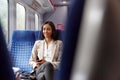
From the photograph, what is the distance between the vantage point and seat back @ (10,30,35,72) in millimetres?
2979

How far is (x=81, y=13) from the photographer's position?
9.6 inches

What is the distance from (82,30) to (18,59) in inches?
110

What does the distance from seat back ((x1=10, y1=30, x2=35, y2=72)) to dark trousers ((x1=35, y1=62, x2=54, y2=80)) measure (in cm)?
47

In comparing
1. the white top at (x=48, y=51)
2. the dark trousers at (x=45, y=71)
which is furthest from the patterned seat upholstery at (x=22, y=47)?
the dark trousers at (x=45, y=71)

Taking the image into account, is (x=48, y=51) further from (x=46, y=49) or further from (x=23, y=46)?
(x=23, y=46)

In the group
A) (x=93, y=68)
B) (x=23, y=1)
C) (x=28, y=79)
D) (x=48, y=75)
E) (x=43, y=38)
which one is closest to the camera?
(x=93, y=68)

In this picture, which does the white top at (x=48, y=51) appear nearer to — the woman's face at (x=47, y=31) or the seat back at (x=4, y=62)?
the woman's face at (x=47, y=31)

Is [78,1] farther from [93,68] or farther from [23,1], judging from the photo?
[23,1]

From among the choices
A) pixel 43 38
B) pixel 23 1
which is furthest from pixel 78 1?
pixel 23 1

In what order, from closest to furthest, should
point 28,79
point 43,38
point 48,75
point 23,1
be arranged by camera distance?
point 48,75, point 28,79, point 43,38, point 23,1

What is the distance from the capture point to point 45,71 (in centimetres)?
247

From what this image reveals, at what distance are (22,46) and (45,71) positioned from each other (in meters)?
0.68

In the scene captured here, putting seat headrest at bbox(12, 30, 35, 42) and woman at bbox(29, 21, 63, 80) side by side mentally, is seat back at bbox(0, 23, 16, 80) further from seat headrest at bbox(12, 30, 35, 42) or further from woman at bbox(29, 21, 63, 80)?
seat headrest at bbox(12, 30, 35, 42)

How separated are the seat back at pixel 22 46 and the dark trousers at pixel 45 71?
47 centimetres
